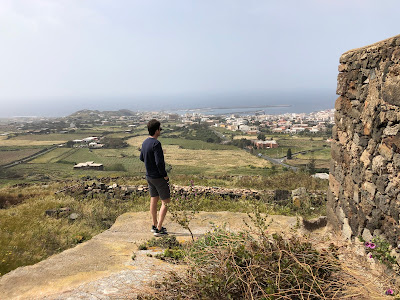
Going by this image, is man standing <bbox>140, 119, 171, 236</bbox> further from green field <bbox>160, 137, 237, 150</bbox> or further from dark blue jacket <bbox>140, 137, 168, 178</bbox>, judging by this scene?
green field <bbox>160, 137, 237, 150</bbox>

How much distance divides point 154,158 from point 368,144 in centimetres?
351

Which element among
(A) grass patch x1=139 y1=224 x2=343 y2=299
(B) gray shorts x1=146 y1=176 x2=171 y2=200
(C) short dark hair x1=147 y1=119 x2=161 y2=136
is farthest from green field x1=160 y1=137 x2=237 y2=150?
(A) grass patch x1=139 y1=224 x2=343 y2=299

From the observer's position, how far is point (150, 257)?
15.1ft

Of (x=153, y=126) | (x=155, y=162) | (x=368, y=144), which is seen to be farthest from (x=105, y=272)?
(x=368, y=144)

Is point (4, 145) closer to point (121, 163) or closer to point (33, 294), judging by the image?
point (121, 163)

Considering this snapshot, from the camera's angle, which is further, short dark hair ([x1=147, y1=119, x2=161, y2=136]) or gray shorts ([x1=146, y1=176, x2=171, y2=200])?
gray shorts ([x1=146, y1=176, x2=171, y2=200])

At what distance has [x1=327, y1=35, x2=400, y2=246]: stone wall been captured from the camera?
11.2ft

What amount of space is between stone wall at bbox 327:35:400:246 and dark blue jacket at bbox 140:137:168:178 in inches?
124

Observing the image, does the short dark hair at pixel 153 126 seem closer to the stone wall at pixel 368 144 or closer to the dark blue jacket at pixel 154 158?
the dark blue jacket at pixel 154 158

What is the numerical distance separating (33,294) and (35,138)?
7990cm

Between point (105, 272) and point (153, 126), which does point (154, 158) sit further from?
point (105, 272)

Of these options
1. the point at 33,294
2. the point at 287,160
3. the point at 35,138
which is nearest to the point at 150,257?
the point at 33,294

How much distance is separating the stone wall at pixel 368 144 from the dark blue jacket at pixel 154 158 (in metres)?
3.15

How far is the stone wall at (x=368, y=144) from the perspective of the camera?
11.2 ft
